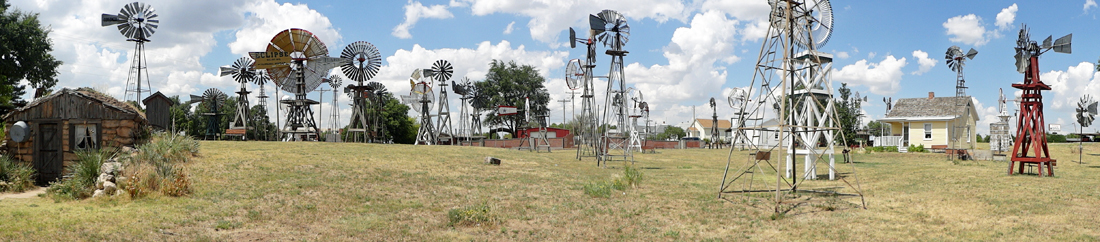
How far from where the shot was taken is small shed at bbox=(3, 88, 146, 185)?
640 inches

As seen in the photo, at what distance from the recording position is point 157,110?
68.0ft

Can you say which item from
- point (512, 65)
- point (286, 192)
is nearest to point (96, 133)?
A: point (286, 192)

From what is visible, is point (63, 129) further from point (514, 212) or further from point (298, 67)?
point (298, 67)

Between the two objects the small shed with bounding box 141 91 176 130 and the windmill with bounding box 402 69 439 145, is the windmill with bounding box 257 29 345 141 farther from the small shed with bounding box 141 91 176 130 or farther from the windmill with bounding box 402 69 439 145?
the small shed with bounding box 141 91 176 130

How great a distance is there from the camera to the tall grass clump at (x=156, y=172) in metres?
12.9

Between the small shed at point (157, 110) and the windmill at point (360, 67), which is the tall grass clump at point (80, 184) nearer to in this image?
the small shed at point (157, 110)

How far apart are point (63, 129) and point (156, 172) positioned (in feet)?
16.7

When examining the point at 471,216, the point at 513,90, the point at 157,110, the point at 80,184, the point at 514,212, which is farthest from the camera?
the point at 513,90

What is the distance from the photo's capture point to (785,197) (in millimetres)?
13773

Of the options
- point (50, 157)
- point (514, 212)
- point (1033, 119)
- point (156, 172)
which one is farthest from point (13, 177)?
point (1033, 119)

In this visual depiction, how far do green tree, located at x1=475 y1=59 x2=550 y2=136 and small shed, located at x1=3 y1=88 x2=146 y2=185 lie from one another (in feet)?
204

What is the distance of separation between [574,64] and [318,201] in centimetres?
2476

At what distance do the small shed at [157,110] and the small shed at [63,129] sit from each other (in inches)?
155

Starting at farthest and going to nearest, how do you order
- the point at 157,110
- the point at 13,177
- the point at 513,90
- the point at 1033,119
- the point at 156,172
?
1. the point at 513,90
2. the point at 157,110
3. the point at 1033,119
4. the point at 13,177
5. the point at 156,172
